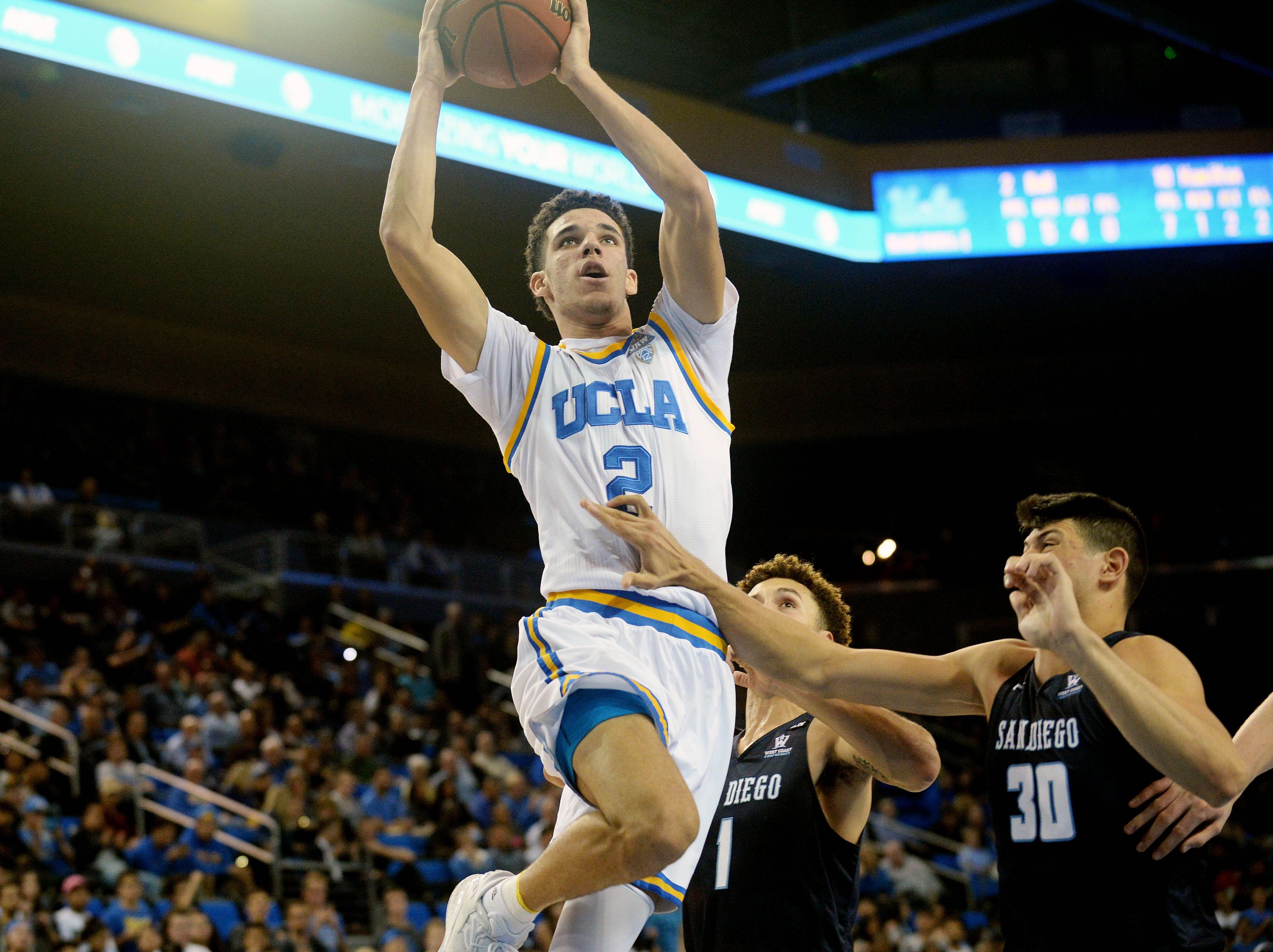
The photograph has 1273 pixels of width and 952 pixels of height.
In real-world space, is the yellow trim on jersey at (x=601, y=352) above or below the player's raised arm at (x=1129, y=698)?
above

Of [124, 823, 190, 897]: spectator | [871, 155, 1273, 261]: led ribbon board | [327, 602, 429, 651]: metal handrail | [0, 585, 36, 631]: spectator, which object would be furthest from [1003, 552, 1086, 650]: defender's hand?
[327, 602, 429, 651]: metal handrail

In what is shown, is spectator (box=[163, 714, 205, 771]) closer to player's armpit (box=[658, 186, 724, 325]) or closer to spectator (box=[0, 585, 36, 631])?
spectator (box=[0, 585, 36, 631])

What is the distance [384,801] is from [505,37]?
29.1 ft

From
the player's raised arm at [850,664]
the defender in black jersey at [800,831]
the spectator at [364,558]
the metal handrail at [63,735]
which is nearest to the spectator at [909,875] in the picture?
the metal handrail at [63,735]

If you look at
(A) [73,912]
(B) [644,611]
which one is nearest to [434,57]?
(B) [644,611]

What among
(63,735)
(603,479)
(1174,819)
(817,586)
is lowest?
(63,735)

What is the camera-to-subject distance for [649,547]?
3.32 m

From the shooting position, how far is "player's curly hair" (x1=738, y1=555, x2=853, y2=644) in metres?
4.75

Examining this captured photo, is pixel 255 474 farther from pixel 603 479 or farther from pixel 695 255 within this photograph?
pixel 603 479

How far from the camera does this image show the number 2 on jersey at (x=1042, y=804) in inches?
123

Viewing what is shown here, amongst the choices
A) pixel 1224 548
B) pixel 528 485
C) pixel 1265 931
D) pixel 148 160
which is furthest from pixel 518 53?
pixel 1224 548

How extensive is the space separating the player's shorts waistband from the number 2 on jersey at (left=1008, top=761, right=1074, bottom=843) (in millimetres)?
831

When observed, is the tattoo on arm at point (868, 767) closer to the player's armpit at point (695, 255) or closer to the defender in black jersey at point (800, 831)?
the defender in black jersey at point (800, 831)

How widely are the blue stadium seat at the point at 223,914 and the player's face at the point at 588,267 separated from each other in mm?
6722
